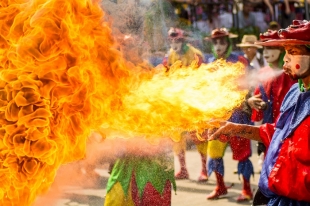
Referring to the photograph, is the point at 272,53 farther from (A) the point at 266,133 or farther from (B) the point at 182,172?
(A) the point at 266,133

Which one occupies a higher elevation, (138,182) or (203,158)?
(138,182)

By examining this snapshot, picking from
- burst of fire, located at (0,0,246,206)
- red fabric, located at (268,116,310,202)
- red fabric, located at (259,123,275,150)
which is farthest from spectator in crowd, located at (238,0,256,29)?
burst of fire, located at (0,0,246,206)

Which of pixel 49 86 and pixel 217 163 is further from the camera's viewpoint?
pixel 217 163

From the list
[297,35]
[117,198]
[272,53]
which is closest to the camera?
[297,35]

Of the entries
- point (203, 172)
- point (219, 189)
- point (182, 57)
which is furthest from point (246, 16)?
point (219, 189)

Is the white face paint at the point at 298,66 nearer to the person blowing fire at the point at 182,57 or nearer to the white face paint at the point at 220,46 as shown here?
the person blowing fire at the point at 182,57

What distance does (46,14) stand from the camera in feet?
12.8

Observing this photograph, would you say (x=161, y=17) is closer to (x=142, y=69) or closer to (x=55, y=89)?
(x=142, y=69)

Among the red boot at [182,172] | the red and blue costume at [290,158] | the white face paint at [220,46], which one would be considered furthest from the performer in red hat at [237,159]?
the red and blue costume at [290,158]

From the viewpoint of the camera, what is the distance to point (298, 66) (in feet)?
14.2

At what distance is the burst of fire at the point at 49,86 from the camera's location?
386 centimetres

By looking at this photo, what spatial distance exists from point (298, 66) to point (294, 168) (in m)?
0.72

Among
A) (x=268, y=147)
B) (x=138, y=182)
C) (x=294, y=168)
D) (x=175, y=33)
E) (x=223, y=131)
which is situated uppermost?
(x=175, y=33)

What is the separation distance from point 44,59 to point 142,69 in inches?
42.2
